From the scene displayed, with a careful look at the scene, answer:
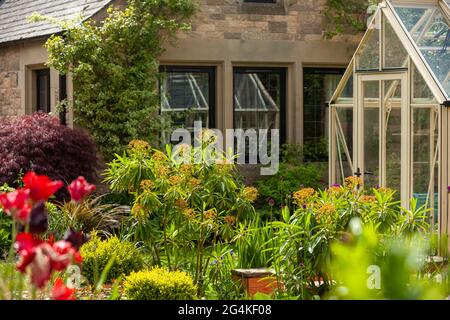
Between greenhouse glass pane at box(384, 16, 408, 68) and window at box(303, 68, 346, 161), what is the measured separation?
169 inches

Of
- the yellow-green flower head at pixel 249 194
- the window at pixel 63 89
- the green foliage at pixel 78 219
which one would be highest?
→ the window at pixel 63 89

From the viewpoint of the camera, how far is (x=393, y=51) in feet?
38.8

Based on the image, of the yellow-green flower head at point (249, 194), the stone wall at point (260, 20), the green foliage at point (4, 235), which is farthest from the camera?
the stone wall at point (260, 20)

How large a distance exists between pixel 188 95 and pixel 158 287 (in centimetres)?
882

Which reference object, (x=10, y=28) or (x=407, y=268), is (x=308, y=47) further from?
(x=407, y=268)

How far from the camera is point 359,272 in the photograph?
5.04 feet

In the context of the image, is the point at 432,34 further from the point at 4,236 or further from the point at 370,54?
the point at 4,236

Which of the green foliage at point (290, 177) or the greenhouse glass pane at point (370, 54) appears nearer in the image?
the greenhouse glass pane at point (370, 54)

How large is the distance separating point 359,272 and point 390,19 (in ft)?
35.4

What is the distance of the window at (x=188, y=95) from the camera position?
15.3m

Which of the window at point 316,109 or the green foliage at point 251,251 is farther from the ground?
the window at point 316,109

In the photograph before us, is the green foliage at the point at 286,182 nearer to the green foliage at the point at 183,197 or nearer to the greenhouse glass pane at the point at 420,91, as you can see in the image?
the greenhouse glass pane at the point at 420,91

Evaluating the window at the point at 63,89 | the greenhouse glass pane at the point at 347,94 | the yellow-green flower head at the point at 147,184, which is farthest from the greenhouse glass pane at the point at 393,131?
the window at the point at 63,89

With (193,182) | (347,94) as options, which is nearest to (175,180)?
(193,182)
